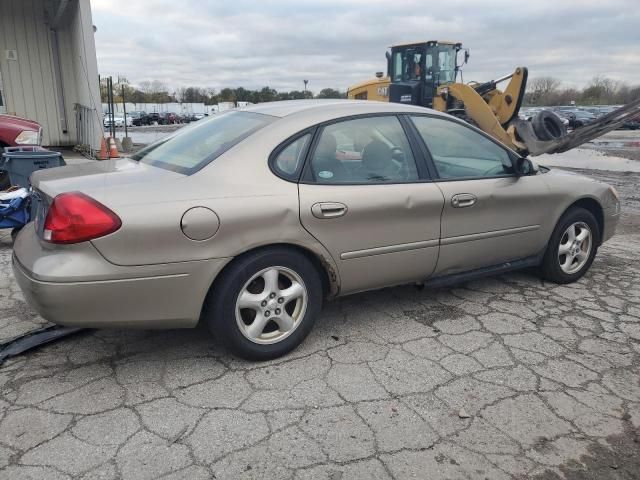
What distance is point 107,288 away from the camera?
2543 mm

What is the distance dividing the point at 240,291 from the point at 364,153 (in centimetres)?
125

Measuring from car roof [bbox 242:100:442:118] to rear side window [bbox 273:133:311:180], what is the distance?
25cm

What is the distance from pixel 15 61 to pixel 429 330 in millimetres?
12980

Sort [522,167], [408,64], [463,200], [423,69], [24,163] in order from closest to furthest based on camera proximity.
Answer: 1. [463,200]
2. [522,167]
3. [24,163]
4. [423,69]
5. [408,64]

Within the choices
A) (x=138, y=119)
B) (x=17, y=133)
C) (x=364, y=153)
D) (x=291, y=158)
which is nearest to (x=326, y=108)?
(x=364, y=153)

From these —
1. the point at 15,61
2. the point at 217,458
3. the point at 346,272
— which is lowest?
the point at 217,458

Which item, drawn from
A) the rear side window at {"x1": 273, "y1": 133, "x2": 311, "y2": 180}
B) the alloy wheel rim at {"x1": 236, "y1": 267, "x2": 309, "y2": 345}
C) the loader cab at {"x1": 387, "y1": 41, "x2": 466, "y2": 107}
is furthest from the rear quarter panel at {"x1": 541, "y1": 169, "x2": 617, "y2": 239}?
the loader cab at {"x1": 387, "y1": 41, "x2": 466, "y2": 107}

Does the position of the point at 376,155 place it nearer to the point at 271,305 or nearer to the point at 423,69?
the point at 271,305

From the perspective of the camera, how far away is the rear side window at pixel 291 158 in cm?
301

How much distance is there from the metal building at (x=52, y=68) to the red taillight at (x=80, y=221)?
33.3ft

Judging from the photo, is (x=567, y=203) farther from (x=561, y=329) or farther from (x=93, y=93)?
(x=93, y=93)

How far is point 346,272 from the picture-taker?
321 centimetres

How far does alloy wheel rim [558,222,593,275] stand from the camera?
4.35 metres

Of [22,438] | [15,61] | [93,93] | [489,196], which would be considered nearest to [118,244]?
[22,438]
